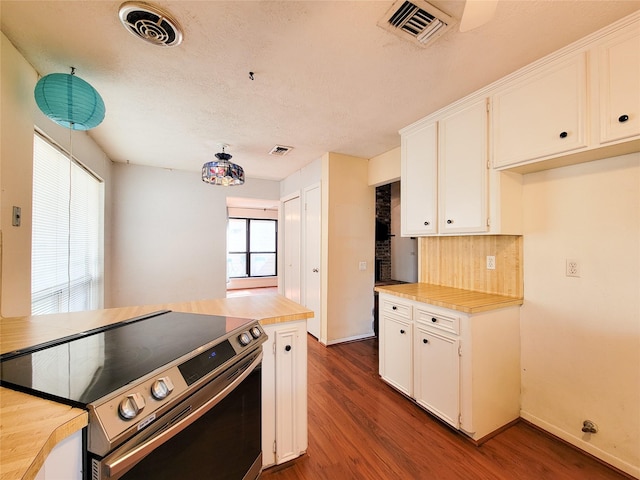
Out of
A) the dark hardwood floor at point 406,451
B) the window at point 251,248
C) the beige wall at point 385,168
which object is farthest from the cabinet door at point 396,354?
the window at point 251,248

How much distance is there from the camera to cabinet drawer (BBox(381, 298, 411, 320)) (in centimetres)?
222

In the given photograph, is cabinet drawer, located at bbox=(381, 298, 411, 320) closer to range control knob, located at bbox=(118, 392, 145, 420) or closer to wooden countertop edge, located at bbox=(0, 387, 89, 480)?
range control knob, located at bbox=(118, 392, 145, 420)

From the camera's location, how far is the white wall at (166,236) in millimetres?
4062

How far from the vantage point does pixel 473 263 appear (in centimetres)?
235

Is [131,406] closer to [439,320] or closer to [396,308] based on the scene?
[439,320]

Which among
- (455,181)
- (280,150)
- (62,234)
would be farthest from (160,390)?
(280,150)

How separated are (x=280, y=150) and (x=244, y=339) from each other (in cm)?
277

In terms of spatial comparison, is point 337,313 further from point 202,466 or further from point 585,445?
point 202,466

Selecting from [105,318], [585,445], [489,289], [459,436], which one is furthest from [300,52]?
[585,445]

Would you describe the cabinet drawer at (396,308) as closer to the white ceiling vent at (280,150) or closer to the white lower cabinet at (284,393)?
the white lower cabinet at (284,393)

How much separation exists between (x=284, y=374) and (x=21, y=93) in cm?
235

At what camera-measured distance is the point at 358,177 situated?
3.71 m

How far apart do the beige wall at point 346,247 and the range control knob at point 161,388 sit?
8.88 ft

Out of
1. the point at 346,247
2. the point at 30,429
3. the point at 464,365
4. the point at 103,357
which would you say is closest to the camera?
the point at 30,429
